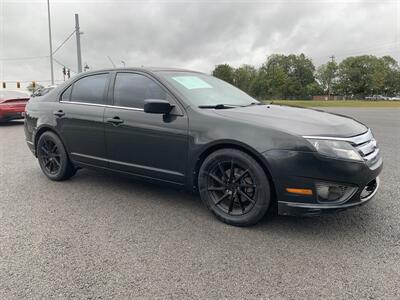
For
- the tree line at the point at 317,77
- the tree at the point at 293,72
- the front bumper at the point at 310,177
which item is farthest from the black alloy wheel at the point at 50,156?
the tree at the point at 293,72

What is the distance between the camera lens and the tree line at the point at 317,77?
93312mm

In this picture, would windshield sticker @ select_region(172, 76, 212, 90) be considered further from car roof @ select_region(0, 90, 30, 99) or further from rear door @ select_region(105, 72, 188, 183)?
car roof @ select_region(0, 90, 30, 99)

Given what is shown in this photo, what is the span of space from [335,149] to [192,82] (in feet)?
6.06

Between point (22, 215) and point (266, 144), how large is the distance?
2.69 metres

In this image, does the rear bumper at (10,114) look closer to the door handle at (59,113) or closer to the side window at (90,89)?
the door handle at (59,113)

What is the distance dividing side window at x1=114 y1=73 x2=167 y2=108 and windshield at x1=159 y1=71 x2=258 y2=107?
0.18 metres

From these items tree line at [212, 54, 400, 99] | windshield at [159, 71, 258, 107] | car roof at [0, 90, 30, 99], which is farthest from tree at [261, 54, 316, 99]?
windshield at [159, 71, 258, 107]

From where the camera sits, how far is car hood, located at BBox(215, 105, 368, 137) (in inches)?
121

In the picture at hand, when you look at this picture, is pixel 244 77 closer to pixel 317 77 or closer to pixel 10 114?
pixel 317 77

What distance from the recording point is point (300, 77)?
4099 inches

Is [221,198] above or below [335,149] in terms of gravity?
below

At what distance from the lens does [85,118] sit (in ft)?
14.4

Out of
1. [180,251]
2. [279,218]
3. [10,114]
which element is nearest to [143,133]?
[180,251]

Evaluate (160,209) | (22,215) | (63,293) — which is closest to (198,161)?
(160,209)
